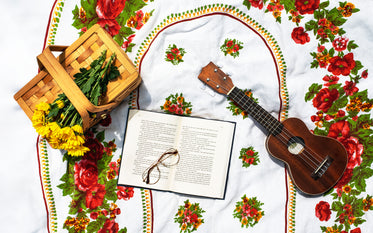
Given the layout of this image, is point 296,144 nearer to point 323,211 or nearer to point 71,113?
point 323,211

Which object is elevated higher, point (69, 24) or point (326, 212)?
point (69, 24)

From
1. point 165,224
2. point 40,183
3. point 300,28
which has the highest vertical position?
point 40,183

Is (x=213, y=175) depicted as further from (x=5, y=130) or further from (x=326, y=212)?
(x=5, y=130)

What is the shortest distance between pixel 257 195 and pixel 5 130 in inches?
41.2

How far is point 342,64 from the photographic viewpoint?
1062 millimetres

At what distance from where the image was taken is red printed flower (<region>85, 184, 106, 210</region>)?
3.58 feet

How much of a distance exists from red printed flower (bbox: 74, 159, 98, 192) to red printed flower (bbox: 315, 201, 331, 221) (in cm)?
92

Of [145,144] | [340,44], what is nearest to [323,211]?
[340,44]

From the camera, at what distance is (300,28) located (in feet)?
3.46

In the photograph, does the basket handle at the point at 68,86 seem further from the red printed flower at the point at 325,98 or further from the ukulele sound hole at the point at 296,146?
the red printed flower at the point at 325,98

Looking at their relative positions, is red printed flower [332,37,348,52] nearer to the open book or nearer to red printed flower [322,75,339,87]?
red printed flower [322,75,339,87]

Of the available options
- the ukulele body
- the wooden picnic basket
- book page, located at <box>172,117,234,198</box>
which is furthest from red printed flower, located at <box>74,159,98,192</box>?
the ukulele body

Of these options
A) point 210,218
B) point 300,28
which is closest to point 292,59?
point 300,28

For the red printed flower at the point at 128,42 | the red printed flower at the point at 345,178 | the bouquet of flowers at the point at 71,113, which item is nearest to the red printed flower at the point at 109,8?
the red printed flower at the point at 128,42
